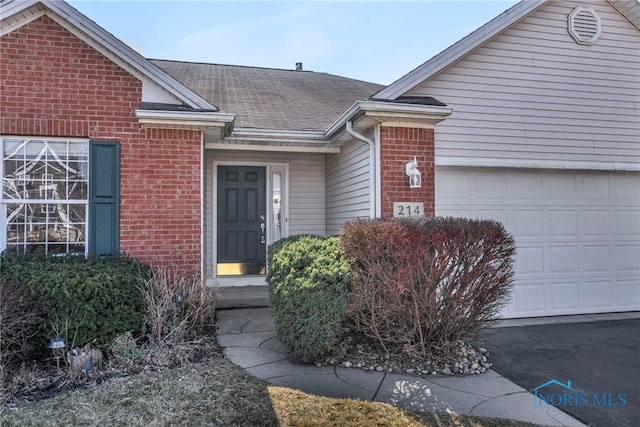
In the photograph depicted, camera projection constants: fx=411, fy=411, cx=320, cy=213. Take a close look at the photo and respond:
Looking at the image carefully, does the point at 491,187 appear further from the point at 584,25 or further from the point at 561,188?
the point at 584,25

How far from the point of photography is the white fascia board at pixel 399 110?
545cm

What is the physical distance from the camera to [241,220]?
8.08m

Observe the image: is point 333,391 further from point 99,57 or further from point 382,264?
point 99,57

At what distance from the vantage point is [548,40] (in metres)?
6.61

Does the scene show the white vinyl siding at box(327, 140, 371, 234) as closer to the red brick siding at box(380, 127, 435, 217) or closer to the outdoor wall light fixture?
the red brick siding at box(380, 127, 435, 217)

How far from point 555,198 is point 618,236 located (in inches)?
53.8

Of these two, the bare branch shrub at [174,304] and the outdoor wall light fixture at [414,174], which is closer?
the bare branch shrub at [174,304]

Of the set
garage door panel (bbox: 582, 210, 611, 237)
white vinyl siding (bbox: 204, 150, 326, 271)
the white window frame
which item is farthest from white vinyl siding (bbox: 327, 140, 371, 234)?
the white window frame

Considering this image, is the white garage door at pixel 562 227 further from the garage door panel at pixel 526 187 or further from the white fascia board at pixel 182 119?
the white fascia board at pixel 182 119

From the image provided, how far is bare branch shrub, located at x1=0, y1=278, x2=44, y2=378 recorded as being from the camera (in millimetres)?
3932

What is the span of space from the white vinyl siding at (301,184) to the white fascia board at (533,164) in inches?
115

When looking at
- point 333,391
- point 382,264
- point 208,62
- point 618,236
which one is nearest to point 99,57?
point 382,264

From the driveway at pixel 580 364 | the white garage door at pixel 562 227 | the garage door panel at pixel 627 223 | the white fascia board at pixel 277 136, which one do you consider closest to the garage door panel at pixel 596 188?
the white garage door at pixel 562 227

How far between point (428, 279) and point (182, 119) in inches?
146
